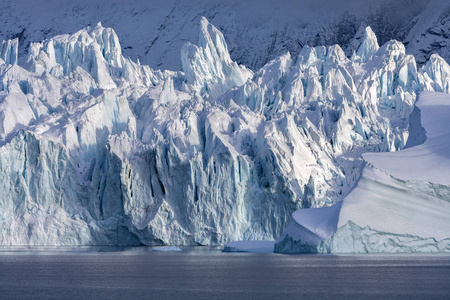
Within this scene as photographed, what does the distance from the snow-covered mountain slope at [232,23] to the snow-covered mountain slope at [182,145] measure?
19747 millimetres

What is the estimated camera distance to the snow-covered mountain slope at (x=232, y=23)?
76.3m

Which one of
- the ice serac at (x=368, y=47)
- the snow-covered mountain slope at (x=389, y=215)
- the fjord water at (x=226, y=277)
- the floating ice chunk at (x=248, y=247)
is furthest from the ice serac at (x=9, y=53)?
the snow-covered mountain slope at (x=389, y=215)

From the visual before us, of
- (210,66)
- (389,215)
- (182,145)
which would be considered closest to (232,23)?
(210,66)

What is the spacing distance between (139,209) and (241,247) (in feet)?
25.0

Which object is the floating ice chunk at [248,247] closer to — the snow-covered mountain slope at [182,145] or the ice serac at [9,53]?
the snow-covered mountain slope at [182,145]

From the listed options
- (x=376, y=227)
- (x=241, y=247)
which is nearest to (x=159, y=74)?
(x=241, y=247)

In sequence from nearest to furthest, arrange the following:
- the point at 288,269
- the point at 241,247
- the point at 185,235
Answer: the point at 288,269
the point at 241,247
the point at 185,235

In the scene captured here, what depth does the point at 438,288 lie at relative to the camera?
69.0ft

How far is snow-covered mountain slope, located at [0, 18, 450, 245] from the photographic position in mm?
43031

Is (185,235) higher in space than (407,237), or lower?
lower

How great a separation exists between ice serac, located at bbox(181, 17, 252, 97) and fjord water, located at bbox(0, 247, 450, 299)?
24146mm

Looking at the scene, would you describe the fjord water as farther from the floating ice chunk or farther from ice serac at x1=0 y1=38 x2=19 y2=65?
ice serac at x1=0 y1=38 x2=19 y2=65

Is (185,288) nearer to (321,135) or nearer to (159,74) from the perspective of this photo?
(321,135)

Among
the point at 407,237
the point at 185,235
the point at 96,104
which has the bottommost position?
the point at 185,235
